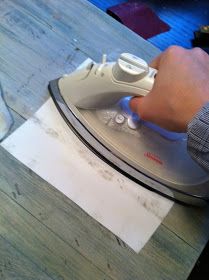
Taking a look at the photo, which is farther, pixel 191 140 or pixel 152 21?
pixel 152 21

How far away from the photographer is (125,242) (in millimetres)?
630

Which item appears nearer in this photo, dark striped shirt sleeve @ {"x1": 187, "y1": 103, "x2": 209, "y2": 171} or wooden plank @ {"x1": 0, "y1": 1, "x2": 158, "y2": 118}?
dark striped shirt sleeve @ {"x1": 187, "y1": 103, "x2": 209, "y2": 171}

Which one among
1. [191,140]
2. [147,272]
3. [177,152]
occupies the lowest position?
[147,272]

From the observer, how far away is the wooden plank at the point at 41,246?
0.59 metres

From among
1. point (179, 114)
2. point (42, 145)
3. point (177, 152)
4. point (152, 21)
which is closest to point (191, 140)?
point (179, 114)

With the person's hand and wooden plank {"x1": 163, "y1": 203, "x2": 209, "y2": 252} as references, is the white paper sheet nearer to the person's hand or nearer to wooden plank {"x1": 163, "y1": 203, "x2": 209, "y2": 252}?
wooden plank {"x1": 163, "y1": 203, "x2": 209, "y2": 252}

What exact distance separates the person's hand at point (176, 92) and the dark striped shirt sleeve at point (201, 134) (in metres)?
0.02

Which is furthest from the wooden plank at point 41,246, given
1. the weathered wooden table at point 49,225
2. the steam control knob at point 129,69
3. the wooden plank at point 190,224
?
the steam control knob at point 129,69

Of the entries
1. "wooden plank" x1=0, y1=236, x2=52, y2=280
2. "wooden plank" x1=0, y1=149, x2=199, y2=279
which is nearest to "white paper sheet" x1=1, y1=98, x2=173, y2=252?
"wooden plank" x1=0, y1=149, x2=199, y2=279

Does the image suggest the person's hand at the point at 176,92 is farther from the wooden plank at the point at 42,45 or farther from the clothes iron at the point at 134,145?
the wooden plank at the point at 42,45

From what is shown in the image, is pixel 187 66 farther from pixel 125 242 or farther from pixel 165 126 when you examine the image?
pixel 125 242

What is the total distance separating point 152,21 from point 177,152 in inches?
28.8

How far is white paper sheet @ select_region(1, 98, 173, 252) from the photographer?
2.11ft

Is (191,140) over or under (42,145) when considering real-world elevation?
over
